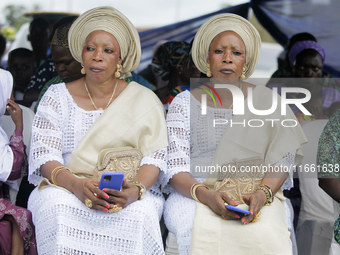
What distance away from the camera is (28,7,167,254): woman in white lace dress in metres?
2.57

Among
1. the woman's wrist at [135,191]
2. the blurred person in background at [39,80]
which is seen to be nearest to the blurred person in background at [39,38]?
the blurred person in background at [39,80]

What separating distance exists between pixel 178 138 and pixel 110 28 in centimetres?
94

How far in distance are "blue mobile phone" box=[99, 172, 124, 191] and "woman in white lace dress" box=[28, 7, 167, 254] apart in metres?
0.04

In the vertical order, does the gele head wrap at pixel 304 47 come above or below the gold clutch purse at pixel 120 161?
above

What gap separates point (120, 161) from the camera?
2.77 m

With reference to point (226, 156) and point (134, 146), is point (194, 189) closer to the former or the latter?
point (226, 156)

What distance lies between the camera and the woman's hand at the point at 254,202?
2.54 metres

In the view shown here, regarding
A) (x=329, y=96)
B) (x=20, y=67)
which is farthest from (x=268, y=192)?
(x=20, y=67)

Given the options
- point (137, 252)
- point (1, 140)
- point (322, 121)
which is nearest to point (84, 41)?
point (1, 140)

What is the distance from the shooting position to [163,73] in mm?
5281

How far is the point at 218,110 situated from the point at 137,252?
1.23 meters

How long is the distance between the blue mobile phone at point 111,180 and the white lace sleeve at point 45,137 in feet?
1.97

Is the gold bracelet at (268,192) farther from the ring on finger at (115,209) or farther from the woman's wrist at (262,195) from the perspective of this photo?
the ring on finger at (115,209)

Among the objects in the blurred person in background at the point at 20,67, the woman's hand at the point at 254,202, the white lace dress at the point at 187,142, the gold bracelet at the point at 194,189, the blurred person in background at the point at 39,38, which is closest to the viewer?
the woman's hand at the point at 254,202
